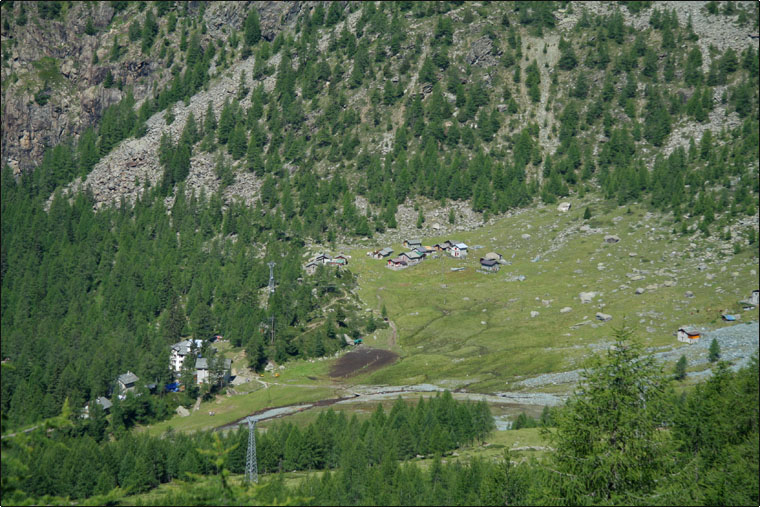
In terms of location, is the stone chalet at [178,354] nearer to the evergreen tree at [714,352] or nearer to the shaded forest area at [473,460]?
the shaded forest area at [473,460]

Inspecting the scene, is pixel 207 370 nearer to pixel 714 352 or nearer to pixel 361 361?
pixel 361 361

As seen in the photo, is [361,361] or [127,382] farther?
[361,361]

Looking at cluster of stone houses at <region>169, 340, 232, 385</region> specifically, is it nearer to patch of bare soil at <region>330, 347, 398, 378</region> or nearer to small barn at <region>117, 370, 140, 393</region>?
small barn at <region>117, 370, 140, 393</region>

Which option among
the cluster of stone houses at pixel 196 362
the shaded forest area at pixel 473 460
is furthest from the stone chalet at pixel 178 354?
the shaded forest area at pixel 473 460

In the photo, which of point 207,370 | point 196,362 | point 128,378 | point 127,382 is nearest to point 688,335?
point 207,370

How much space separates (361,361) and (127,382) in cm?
5845

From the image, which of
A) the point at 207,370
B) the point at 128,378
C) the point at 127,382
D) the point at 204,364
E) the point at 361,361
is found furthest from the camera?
the point at 361,361

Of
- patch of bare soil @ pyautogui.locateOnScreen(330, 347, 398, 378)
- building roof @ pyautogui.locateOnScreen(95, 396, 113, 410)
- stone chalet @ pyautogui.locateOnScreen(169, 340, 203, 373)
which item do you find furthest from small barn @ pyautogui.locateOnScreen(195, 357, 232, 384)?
patch of bare soil @ pyautogui.locateOnScreen(330, 347, 398, 378)

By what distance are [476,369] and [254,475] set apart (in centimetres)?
8431

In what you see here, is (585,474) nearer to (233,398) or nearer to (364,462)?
(364,462)

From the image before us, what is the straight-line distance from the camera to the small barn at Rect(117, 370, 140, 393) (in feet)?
586

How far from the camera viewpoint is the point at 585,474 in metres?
33.5

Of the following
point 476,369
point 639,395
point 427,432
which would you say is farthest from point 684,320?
point 639,395

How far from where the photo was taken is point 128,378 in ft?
598
